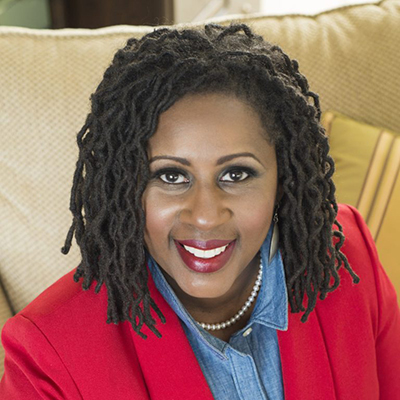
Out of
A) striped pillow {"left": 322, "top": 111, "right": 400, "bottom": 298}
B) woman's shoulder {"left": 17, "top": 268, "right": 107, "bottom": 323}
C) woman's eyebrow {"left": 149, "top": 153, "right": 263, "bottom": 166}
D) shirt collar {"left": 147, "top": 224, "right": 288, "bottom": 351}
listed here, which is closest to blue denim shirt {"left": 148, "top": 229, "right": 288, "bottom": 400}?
shirt collar {"left": 147, "top": 224, "right": 288, "bottom": 351}

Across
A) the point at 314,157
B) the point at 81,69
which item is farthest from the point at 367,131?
the point at 81,69

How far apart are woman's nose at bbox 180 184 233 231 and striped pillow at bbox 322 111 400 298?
53 cm

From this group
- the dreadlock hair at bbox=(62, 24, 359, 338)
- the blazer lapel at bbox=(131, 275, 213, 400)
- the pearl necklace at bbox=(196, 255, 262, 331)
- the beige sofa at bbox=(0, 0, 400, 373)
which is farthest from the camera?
the beige sofa at bbox=(0, 0, 400, 373)

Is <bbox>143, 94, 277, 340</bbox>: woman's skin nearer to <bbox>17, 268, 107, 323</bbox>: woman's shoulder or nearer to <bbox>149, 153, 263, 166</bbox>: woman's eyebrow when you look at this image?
<bbox>149, 153, 263, 166</bbox>: woman's eyebrow

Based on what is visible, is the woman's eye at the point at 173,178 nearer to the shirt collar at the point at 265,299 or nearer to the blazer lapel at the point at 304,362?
the shirt collar at the point at 265,299

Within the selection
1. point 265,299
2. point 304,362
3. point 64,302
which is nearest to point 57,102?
point 64,302

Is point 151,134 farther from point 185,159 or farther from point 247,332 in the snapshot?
point 247,332

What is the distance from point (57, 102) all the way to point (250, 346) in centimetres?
62

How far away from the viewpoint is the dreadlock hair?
0.96 meters

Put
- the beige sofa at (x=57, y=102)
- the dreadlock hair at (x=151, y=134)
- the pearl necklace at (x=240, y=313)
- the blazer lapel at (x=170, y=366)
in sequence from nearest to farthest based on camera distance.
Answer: the dreadlock hair at (x=151, y=134) → the blazer lapel at (x=170, y=366) → the pearl necklace at (x=240, y=313) → the beige sofa at (x=57, y=102)

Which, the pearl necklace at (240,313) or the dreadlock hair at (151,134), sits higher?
the dreadlock hair at (151,134)

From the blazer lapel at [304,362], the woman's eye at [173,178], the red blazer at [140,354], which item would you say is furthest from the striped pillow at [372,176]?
the woman's eye at [173,178]

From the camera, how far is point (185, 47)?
97 cm

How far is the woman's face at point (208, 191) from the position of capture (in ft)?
3.16
